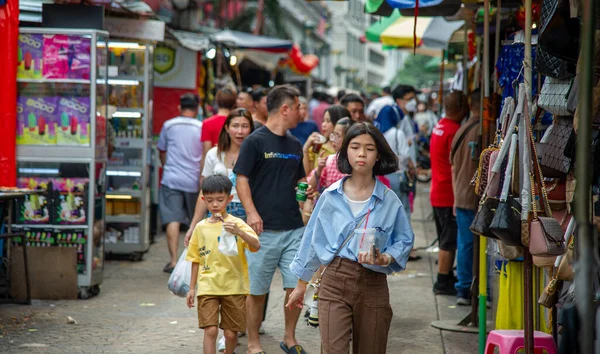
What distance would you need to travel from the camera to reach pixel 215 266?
6824mm

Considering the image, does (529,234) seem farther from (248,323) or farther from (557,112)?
(248,323)

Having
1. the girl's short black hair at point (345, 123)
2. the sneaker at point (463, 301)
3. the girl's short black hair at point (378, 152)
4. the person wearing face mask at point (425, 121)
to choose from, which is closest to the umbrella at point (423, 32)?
the sneaker at point (463, 301)

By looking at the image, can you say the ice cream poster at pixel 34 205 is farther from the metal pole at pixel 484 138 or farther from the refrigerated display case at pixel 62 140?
the metal pole at pixel 484 138

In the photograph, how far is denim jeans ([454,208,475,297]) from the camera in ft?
30.7

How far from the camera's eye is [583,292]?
3443mm

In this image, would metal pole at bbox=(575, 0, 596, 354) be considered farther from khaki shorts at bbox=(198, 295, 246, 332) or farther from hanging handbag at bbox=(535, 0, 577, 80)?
khaki shorts at bbox=(198, 295, 246, 332)

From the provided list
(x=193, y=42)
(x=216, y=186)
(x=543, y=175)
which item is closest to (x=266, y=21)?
(x=193, y=42)

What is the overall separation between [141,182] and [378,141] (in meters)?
7.32

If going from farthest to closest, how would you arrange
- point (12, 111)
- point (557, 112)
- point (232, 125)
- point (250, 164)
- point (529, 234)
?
point (12, 111) → point (232, 125) → point (250, 164) → point (557, 112) → point (529, 234)

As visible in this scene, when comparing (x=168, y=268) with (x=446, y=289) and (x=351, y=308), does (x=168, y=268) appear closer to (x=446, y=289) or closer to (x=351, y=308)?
(x=446, y=289)

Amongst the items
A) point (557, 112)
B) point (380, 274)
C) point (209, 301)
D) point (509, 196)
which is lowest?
point (209, 301)

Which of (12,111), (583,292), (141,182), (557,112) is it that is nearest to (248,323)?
(557,112)

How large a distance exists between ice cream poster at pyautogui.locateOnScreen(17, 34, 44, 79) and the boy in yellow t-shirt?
356 cm

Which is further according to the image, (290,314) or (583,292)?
(290,314)
